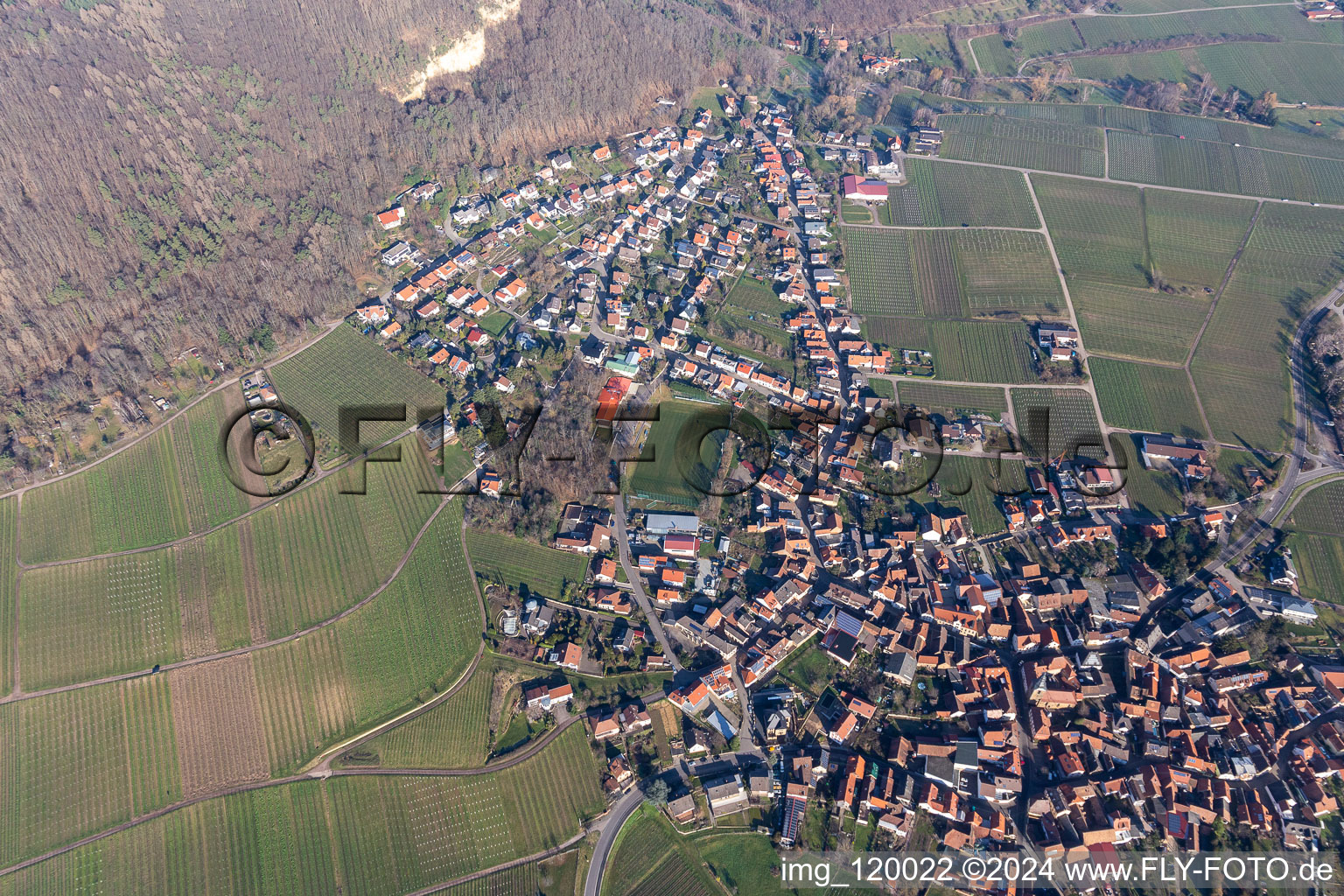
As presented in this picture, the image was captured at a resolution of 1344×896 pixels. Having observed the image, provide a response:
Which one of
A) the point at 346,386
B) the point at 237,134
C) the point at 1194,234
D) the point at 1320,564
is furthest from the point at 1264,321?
the point at 237,134

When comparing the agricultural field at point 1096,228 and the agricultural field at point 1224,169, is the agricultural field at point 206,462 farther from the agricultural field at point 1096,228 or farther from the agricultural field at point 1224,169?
the agricultural field at point 1224,169

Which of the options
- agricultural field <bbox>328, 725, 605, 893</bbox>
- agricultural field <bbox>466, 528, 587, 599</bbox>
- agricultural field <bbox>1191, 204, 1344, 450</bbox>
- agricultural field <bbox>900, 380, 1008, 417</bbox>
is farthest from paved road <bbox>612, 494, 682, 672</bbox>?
agricultural field <bbox>1191, 204, 1344, 450</bbox>

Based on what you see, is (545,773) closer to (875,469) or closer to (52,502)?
(875,469)

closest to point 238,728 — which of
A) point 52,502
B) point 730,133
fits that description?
point 52,502

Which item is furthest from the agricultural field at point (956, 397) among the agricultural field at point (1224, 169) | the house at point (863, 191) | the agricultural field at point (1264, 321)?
the agricultural field at point (1224, 169)

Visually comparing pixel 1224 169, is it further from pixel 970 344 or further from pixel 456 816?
pixel 456 816

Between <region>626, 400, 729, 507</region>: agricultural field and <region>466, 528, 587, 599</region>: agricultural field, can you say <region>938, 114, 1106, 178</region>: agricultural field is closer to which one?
<region>626, 400, 729, 507</region>: agricultural field
